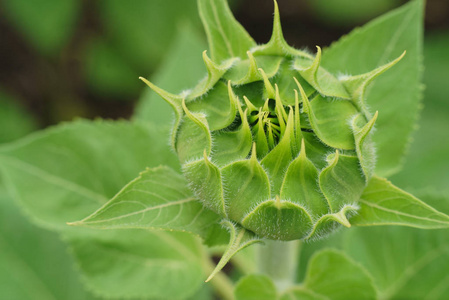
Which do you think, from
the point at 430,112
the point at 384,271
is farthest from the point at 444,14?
the point at 384,271

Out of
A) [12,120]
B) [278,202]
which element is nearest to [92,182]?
[278,202]

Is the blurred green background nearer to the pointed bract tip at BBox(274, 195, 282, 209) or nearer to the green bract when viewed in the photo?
the green bract

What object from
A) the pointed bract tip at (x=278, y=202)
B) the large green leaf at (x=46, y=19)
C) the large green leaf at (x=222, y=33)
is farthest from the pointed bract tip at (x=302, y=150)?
the large green leaf at (x=46, y=19)

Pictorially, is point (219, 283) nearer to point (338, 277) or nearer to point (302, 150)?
point (338, 277)

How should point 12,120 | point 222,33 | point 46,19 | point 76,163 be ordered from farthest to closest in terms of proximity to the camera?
point 46,19 → point 12,120 → point 76,163 → point 222,33


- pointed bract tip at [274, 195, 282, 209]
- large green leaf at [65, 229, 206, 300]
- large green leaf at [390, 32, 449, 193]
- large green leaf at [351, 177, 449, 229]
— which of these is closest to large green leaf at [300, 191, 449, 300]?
large green leaf at [390, 32, 449, 193]

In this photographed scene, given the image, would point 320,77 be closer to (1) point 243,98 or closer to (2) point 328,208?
(1) point 243,98
